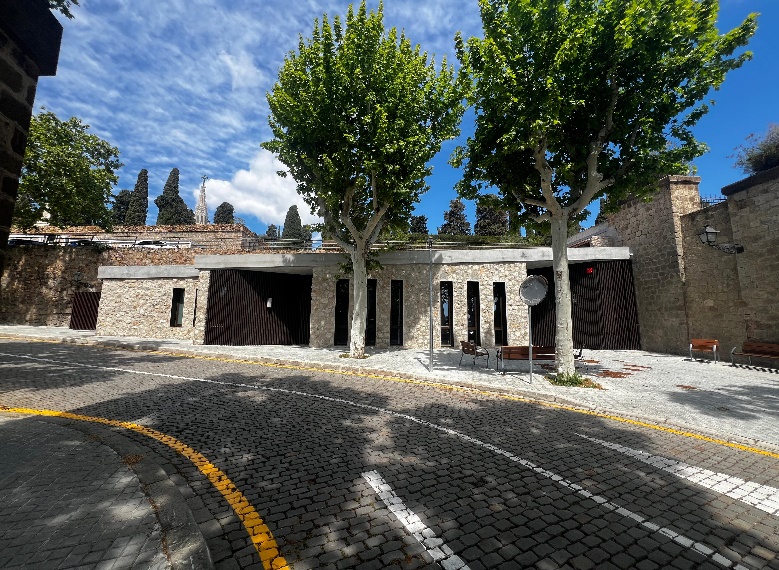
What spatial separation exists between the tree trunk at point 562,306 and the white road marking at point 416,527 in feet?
24.4

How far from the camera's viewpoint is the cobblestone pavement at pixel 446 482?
2.96 meters

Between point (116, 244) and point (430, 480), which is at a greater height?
point (116, 244)

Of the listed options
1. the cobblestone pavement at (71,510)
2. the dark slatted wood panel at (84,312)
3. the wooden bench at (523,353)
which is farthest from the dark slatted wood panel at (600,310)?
the dark slatted wood panel at (84,312)

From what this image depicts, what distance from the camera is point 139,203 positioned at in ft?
161

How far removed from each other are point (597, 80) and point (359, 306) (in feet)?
34.2

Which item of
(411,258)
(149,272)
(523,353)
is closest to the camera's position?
(523,353)

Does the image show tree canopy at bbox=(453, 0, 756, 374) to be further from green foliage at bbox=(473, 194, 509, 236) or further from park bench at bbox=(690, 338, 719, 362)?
green foliage at bbox=(473, 194, 509, 236)

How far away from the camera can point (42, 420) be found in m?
5.70

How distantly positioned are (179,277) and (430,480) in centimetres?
2104

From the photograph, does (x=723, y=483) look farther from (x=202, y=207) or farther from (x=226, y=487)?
(x=202, y=207)

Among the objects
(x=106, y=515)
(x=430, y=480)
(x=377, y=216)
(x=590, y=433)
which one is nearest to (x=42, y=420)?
(x=106, y=515)

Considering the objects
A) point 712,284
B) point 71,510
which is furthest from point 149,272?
point 712,284

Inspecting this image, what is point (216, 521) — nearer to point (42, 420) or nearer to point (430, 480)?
point (430, 480)

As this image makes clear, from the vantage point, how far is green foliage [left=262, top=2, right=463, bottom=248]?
12.6 meters
